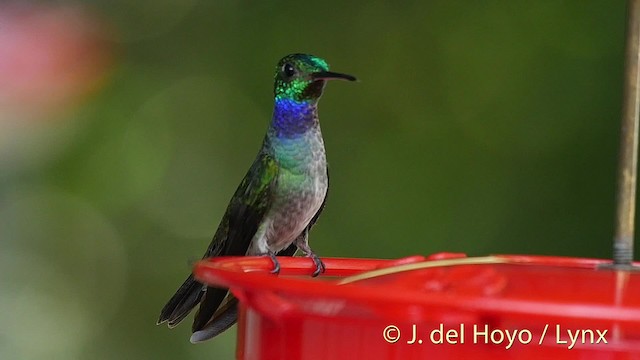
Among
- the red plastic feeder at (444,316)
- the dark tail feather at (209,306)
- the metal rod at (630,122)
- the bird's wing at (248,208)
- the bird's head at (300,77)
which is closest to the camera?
the red plastic feeder at (444,316)

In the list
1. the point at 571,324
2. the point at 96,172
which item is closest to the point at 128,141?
the point at 96,172

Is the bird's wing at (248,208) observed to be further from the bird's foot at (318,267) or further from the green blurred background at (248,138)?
the green blurred background at (248,138)

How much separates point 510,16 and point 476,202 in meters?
0.73

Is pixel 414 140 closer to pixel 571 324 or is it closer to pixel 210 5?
pixel 210 5

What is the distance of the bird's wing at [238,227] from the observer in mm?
2305

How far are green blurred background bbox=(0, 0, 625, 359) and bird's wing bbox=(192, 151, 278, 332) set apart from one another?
4.13ft

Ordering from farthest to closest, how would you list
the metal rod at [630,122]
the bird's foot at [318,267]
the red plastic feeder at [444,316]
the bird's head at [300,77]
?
the bird's head at [300,77] < the bird's foot at [318,267] < the metal rod at [630,122] < the red plastic feeder at [444,316]

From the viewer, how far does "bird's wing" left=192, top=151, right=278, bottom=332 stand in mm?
2296

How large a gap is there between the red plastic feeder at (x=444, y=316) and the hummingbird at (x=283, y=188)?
1.08m

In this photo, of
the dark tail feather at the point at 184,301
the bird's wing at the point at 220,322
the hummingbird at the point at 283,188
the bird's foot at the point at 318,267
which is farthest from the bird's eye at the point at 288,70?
the bird's foot at the point at 318,267

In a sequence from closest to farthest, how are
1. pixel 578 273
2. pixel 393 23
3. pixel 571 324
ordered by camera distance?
pixel 571 324 < pixel 578 273 < pixel 393 23

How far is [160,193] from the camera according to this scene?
13.1ft

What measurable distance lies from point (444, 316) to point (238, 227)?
4.47 ft

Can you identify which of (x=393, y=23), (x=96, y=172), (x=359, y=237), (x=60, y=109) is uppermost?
(x=393, y=23)
